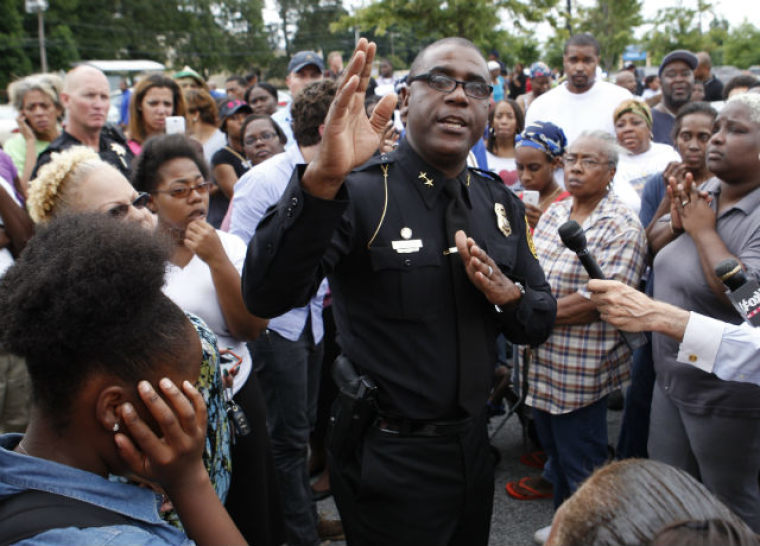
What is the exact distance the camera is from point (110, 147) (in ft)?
15.2

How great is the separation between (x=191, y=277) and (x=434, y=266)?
3.53 ft

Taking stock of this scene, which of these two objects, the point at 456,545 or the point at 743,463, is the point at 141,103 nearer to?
the point at 456,545

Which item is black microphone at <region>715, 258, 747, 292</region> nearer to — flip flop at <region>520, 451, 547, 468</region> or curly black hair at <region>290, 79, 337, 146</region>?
curly black hair at <region>290, 79, 337, 146</region>

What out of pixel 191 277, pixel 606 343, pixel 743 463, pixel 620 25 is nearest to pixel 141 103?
pixel 191 277

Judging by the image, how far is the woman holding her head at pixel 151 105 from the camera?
5168 mm

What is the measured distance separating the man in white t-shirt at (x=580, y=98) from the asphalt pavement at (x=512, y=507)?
255 cm

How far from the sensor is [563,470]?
3414mm

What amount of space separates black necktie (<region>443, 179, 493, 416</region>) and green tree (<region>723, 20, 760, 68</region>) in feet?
105

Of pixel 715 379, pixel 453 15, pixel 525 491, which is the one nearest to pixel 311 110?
pixel 715 379

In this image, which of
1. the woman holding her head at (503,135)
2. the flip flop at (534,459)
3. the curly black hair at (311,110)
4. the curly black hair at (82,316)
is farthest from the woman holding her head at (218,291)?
the woman holding her head at (503,135)

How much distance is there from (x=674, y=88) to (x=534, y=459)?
4193 millimetres

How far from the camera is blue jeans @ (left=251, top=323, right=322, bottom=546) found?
3.32m

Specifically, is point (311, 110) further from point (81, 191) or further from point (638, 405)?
point (638, 405)

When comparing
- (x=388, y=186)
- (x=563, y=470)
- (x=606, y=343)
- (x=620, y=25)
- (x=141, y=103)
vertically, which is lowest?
(x=563, y=470)
